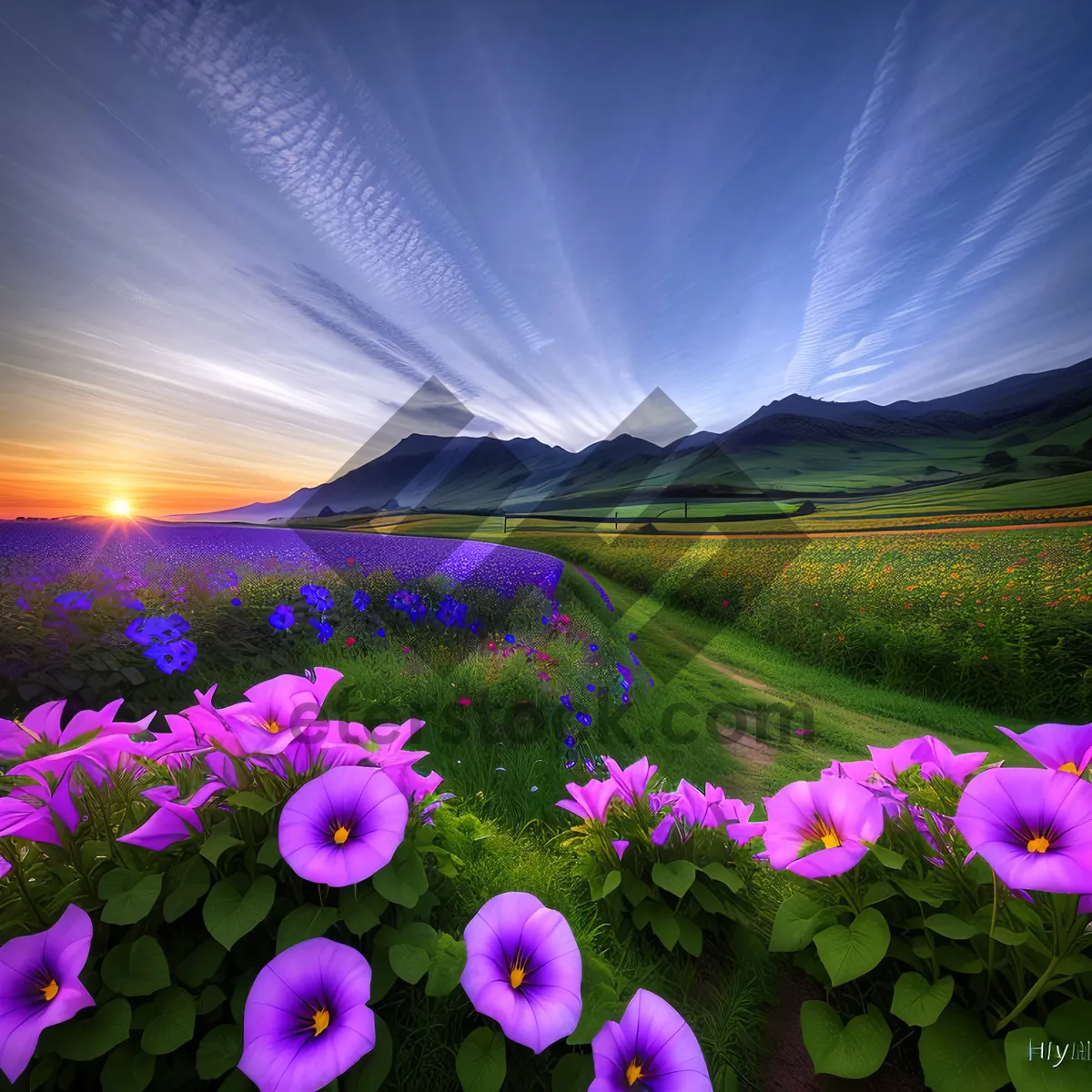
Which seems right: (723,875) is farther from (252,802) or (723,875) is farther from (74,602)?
(74,602)

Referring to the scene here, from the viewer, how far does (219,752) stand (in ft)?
3.96

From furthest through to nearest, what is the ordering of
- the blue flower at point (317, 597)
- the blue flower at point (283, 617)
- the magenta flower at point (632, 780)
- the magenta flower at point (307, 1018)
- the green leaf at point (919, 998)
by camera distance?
the blue flower at point (317, 597)
the blue flower at point (283, 617)
the magenta flower at point (632, 780)
the green leaf at point (919, 998)
the magenta flower at point (307, 1018)

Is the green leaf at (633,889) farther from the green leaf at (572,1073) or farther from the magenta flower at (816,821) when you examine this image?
the green leaf at (572,1073)

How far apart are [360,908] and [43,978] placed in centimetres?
55

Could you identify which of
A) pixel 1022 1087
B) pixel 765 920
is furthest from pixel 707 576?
pixel 1022 1087

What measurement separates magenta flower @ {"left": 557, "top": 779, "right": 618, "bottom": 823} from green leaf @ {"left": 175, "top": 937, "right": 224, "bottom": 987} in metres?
1.00

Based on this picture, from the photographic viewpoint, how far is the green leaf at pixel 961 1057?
1066 millimetres

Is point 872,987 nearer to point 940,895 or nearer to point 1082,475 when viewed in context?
point 940,895

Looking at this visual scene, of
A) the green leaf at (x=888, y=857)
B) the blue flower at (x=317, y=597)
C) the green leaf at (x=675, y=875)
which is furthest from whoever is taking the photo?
the blue flower at (x=317, y=597)

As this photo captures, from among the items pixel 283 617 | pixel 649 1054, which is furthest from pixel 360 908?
pixel 283 617

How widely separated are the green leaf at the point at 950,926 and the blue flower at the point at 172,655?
4.35 metres

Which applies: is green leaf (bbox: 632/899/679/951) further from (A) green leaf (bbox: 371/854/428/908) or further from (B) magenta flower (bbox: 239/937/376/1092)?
(B) magenta flower (bbox: 239/937/376/1092)

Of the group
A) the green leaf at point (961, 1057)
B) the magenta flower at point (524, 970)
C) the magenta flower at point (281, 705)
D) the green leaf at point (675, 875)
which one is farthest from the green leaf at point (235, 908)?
the green leaf at point (961, 1057)

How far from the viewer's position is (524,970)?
1.01 metres
